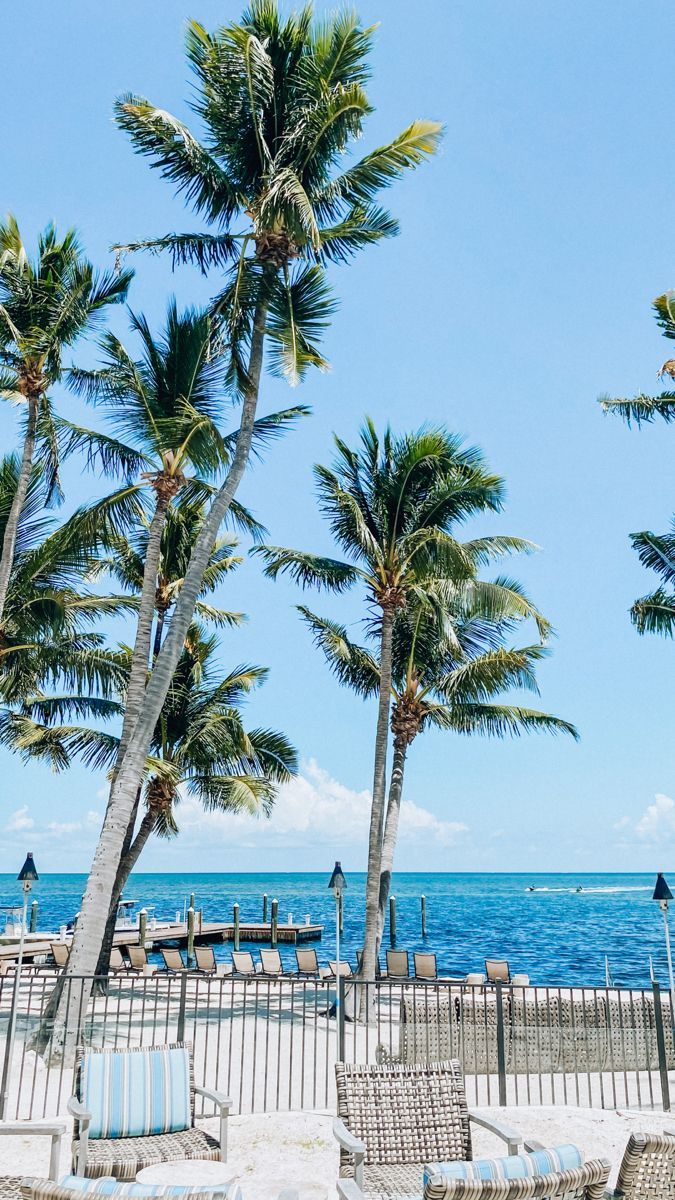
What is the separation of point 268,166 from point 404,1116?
1328 cm

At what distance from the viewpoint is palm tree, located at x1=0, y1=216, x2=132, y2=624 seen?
14.3 m

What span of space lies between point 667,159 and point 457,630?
1079cm

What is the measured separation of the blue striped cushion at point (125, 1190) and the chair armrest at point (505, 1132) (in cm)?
216

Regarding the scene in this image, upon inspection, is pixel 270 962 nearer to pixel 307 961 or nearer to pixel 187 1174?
pixel 307 961

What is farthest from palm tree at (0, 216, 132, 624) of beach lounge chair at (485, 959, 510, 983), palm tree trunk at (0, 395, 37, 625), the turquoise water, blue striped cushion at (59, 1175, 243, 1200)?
the turquoise water

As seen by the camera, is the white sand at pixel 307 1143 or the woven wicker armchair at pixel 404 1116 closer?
the woven wicker armchair at pixel 404 1116

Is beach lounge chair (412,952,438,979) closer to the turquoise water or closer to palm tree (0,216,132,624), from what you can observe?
the turquoise water

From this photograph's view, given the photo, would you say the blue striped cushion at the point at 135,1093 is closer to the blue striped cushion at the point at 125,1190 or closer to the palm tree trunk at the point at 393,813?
the blue striped cushion at the point at 125,1190

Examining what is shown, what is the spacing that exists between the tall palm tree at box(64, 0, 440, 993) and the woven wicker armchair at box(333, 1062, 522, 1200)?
8011 millimetres

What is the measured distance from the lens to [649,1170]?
3980mm

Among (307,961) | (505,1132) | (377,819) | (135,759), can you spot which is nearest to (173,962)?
(307,961)

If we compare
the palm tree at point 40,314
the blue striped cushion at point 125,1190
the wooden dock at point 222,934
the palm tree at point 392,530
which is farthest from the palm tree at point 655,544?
the wooden dock at point 222,934

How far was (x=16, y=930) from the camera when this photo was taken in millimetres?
32406

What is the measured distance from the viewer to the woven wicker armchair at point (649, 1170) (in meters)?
3.96
